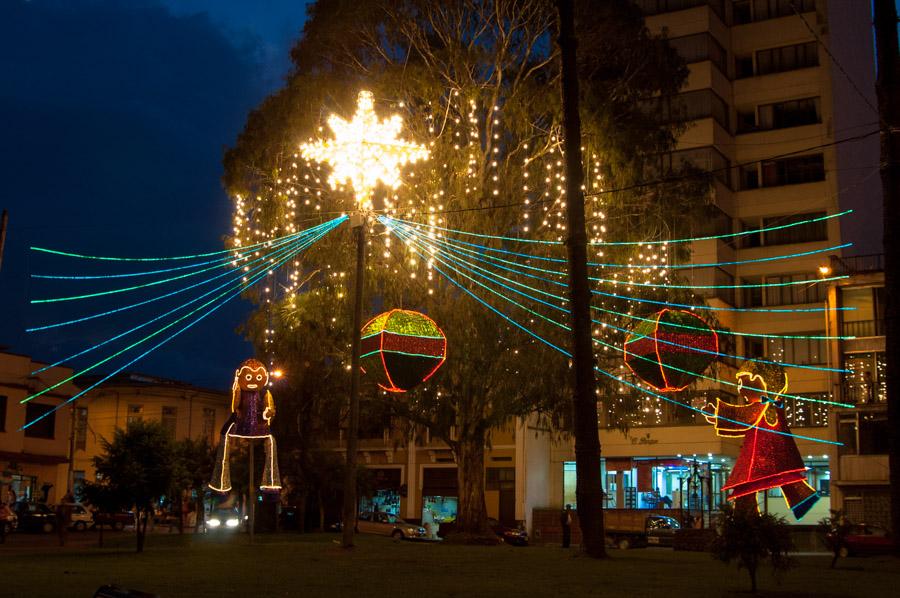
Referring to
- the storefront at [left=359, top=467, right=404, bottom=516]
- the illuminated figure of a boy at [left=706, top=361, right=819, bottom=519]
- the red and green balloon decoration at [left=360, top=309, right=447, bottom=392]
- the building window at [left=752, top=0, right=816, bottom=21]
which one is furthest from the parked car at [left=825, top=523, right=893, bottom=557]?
the building window at [left=752, top=0, right=816, bottom=21]

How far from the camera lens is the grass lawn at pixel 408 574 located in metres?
13.0

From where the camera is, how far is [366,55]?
28812mm

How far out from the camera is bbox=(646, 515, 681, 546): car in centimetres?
3956

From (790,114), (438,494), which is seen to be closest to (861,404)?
(790,114)

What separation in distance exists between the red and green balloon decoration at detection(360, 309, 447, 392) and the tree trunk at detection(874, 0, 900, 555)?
8.66m

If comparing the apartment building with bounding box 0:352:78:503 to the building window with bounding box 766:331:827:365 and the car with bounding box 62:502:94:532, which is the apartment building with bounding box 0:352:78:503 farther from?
the building window with bounding box 766:331:827:365

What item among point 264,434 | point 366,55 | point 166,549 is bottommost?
point 166,549

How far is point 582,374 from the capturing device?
17922 mm

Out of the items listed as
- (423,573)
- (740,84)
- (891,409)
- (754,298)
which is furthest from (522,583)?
(740,84)

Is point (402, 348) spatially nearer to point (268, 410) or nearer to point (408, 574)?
point (268, 410)

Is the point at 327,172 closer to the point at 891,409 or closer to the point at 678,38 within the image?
the point at 891,409

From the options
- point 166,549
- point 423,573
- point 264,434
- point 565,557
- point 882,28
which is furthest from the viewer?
point 264,434

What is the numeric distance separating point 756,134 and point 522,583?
41.2 m

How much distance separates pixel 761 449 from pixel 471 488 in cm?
768
